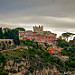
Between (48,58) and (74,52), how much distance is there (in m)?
10.9

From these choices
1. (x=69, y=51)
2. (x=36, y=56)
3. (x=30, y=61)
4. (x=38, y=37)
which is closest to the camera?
(x=30, y=61)

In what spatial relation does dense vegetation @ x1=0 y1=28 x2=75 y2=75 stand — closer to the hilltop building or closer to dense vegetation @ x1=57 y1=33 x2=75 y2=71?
dense vegetation @ x1=57 y1=33 x2=75 y2=71

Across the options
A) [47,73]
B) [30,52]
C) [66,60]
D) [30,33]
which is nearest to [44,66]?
[47,73]

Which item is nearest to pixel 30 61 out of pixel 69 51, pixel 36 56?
pixel 36 56

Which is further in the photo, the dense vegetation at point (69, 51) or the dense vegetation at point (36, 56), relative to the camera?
the dense vegetation at point (69, 51)

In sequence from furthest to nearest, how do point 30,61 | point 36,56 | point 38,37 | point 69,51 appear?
point 38,37
point 69,51
point 36,56
point 30,61

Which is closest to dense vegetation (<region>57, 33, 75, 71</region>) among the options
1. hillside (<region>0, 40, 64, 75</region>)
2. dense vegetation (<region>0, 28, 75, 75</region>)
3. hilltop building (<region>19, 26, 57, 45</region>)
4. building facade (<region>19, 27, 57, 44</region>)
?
dense vegetation (<region>0, 28, 75, 75</region>)

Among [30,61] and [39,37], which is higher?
[39,37]

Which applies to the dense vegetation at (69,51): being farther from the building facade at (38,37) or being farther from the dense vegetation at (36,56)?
the building facade at (38,37)

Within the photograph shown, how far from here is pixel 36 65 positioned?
38.2 metres

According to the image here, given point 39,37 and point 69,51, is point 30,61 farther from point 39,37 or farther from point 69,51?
point 69,51

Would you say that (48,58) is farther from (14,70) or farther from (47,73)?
(14,70)

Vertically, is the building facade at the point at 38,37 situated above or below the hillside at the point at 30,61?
above

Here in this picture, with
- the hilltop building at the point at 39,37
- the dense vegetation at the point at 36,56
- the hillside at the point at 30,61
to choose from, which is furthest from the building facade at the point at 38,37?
the hillside at the point at 30,61
